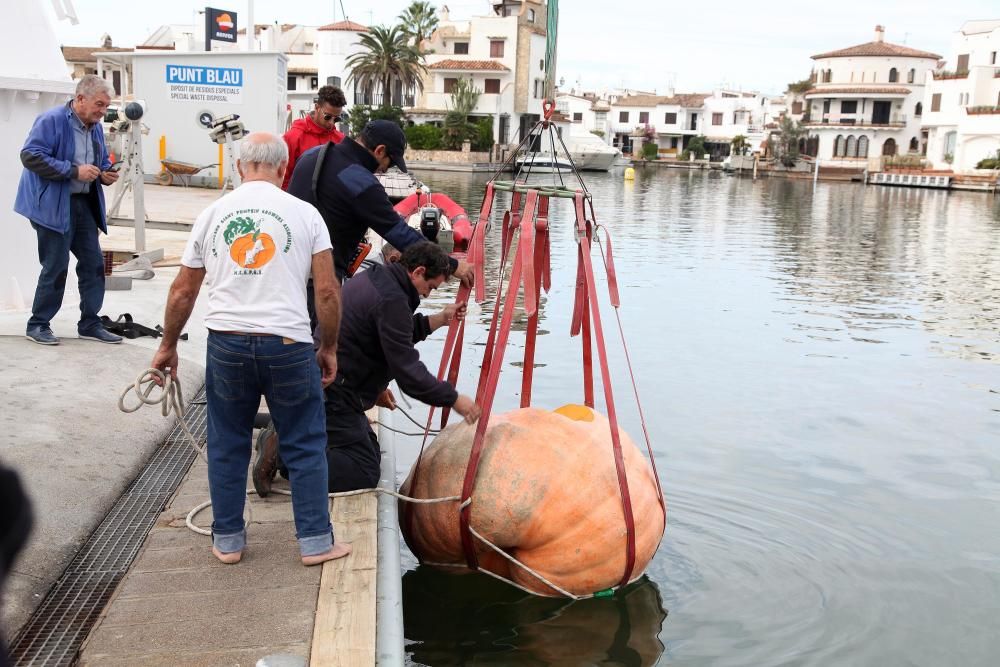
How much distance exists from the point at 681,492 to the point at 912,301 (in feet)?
40.1

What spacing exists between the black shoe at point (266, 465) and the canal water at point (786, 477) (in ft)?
3.41

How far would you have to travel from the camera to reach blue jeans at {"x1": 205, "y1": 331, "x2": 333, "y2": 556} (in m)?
4.32

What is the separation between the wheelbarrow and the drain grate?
1995 centimetres

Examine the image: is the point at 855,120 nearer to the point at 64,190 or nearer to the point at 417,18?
the point at 417,18

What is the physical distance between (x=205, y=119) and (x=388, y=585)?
73.0ft

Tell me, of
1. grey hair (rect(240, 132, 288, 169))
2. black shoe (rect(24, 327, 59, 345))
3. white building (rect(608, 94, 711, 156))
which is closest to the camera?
grey hair (rect(240, 132, 288, 169))

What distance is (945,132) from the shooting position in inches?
2859

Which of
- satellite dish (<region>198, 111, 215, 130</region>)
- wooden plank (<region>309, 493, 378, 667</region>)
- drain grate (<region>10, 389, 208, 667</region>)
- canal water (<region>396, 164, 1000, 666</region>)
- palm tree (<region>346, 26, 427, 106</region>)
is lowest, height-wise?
canal water (<region>396, 164, 1000, 666</region>)

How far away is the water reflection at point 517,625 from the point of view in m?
5.39

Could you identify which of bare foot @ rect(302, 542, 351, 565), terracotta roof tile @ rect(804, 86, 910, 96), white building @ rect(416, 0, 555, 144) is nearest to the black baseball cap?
bare foot @ rect(302, 542, 351, 565)

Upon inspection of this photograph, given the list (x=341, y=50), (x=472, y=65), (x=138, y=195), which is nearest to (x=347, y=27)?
(x=341, y=50)

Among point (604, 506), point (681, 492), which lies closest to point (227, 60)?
point (681, 492)

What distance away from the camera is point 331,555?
4.61 metres

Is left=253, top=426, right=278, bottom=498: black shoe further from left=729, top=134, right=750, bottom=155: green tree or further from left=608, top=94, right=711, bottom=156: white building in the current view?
left=608, top=94, right=711, bottom=156: white building
